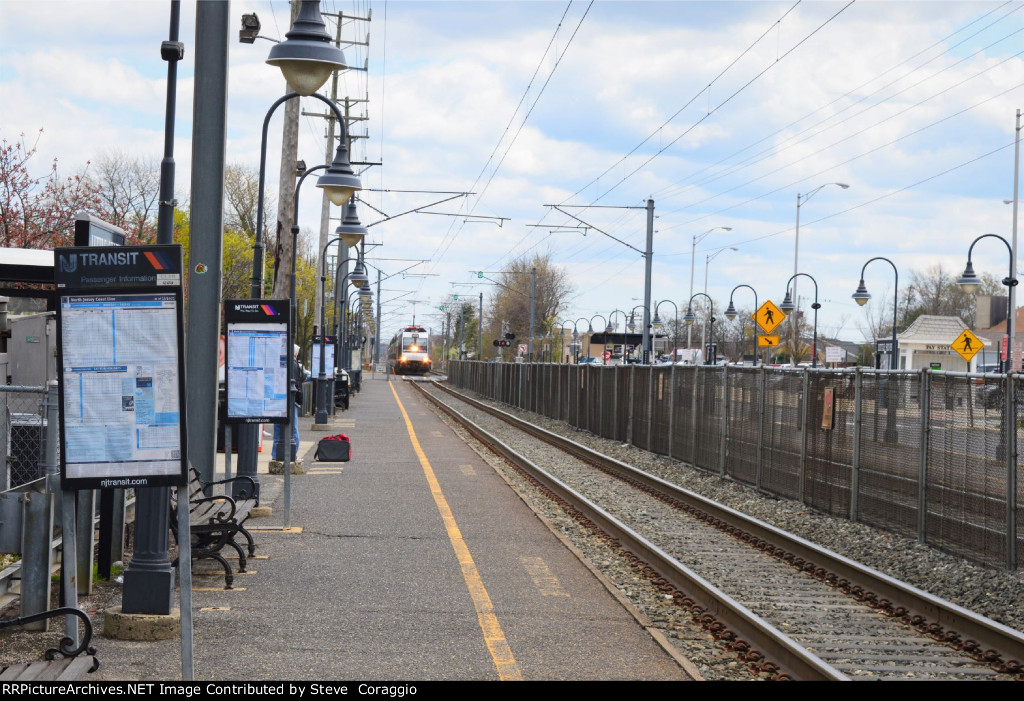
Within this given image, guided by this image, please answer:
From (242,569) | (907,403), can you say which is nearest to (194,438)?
(242,569)

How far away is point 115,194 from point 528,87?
54915mm

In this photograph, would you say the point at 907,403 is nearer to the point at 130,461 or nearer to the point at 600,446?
the point at 130,461

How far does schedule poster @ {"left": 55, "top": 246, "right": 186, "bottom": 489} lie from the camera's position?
6.40 m

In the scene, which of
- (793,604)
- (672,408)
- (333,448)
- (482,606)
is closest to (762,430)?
(672,408)

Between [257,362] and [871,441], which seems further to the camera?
[871,441]

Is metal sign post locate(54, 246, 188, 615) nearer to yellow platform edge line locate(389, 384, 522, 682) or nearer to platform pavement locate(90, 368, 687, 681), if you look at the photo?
platform pavement locate(90, 368, 687, 681)

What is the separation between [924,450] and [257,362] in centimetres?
746

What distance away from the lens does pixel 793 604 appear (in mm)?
9828

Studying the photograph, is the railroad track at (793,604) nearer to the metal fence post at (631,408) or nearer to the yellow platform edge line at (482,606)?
the yellow platform edge line at (482,606)

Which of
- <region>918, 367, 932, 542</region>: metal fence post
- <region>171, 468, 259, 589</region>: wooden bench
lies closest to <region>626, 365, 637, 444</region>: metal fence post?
<region>918, 367, 932, 542</region>: metal fence post

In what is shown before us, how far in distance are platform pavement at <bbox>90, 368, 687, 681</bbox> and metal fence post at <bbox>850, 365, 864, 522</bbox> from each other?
4.18 meters

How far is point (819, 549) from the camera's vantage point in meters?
11.9

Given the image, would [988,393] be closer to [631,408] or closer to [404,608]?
[404,608]

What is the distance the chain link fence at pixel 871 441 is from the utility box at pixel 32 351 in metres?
10.2
